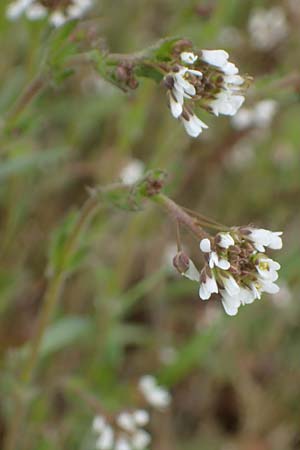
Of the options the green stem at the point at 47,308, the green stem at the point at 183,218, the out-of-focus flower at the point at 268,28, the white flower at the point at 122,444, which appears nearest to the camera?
the green stem at the point at 183,218

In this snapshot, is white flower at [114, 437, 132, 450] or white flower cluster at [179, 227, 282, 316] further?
white flower at [114, 437, 132, 450]

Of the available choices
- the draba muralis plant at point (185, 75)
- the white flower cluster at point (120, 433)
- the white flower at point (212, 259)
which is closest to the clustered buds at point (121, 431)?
the white flower cluster at point (120, 433)

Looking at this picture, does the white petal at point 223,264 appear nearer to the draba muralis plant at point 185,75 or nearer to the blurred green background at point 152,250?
the draba muralis plant at point 185,75

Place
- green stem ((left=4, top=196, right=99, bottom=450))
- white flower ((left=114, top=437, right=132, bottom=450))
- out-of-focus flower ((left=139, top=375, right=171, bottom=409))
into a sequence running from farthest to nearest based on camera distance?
out-of-focus flower ((left=139, top=375, right=171, bottom=409)), white flower ((left=114, top=437, right=132, bottom=450)), green stem ((left=4, top=196, right=99, bottom=450))

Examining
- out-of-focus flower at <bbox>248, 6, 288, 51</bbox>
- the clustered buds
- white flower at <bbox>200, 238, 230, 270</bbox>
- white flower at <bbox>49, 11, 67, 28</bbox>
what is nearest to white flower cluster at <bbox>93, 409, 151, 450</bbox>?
the clustered buds

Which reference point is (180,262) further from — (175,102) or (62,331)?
(62,331)

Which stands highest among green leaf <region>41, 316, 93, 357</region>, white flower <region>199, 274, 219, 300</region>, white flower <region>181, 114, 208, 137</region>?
green leaf <region>41, 316, 93, 357</region>

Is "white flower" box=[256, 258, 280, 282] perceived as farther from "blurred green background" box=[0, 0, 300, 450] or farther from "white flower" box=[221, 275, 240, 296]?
"blurred green background" box=[0, 0, 300, 450]

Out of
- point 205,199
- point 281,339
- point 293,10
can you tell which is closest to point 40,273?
point 205,199

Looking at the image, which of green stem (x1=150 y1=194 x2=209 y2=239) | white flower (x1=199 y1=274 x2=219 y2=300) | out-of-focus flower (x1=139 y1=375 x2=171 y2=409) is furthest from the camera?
out-of-focus flower (x1=139 y1=375 x2=171 y2=409)
